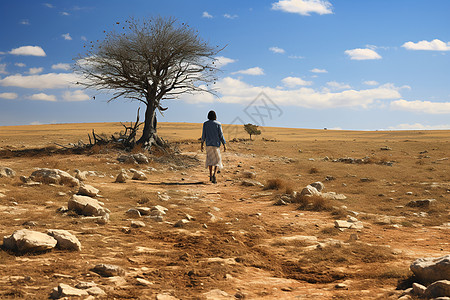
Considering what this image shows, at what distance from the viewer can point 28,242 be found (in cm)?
382

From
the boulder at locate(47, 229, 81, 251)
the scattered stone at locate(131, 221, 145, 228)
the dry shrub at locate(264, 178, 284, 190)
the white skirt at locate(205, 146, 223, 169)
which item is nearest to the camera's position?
the boulder at locate(47, 229, 81, 251)

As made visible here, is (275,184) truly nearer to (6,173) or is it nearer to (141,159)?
(141,159)

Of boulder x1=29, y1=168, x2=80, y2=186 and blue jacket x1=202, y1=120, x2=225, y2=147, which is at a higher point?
blue jacket x1=202, y1=120, x2=225, y2=147

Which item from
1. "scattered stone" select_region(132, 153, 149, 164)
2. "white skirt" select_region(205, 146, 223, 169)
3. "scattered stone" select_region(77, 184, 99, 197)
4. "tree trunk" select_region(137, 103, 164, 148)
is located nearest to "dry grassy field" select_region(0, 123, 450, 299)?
"scattered stone" select_region(77, 184, 99, 197)

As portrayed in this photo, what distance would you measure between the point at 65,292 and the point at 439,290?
3.03 meters

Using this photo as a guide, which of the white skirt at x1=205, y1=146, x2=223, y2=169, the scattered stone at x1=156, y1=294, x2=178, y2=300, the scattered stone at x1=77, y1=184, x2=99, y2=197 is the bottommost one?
the scattered stone at x1=156, y1=294, x2=178, y2=300

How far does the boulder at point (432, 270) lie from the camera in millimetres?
3156

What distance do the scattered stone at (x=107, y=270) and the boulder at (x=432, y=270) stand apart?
2.84 m

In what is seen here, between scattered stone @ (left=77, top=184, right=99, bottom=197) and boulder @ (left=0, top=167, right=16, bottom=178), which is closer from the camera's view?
scattered stone @ (left=77, top=184, right=99, bottom=197)

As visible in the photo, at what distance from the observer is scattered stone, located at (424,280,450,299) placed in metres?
2.81

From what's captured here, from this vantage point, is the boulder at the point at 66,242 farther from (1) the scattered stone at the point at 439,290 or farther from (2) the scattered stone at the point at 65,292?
(1) the scattered stone at the point at 439,290

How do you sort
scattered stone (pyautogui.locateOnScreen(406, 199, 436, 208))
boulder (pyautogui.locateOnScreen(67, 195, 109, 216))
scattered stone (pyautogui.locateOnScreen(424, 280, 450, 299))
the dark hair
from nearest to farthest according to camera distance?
scattered stone (pyautogui.locateOnScreen(424, 280, 450, 299)) < boulder (pyautogui.locateOnScreen(67, 195, 109, 216)) < scattered stone (pyautogui.locateOnScreen(406, 199, 436, 208)) < the dark hair

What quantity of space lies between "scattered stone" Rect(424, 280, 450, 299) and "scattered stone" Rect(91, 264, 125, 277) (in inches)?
109

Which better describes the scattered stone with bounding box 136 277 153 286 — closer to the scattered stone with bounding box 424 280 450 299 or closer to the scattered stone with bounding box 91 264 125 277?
A: the scattered stone with bounding box 91 264 125 277
